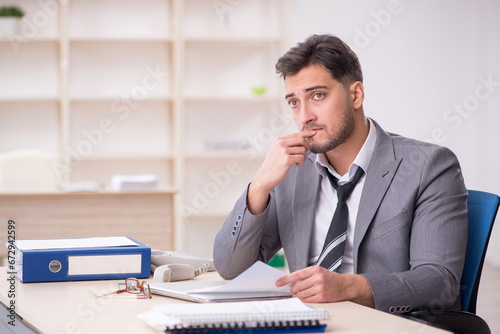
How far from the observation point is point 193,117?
5.93 metres

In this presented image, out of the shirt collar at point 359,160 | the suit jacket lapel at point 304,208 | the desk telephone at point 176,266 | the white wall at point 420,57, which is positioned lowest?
the desk telephone at point 176,266

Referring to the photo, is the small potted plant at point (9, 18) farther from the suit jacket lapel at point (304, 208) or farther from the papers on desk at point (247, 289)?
the papers on desk at point (247, 289)

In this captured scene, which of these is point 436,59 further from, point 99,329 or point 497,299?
point 99,329

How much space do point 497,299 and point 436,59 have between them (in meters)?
2.35

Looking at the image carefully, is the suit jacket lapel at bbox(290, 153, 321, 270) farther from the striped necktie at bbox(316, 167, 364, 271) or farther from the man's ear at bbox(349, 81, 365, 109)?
the man's ear at bbox(349, 81, 365, 109)

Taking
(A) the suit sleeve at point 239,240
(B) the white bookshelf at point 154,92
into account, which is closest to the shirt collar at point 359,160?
(A) the suit sleeve at point 239,240

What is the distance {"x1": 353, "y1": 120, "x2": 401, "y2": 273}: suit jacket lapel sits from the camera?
1772 mm

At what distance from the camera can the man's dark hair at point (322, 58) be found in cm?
194

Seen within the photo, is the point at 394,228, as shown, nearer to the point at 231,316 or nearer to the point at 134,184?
the point at 231,316

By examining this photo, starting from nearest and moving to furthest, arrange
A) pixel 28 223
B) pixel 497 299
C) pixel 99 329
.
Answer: pixel 99 329, pixel 28 223, pixel 497 299

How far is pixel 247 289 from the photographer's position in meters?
1.42

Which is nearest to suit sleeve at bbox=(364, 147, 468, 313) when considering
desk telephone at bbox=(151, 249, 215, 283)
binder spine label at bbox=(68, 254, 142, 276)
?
desk telephone at bbox=(151, 249, 215, 283)

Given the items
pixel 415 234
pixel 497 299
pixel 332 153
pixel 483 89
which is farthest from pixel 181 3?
pixel 415 234

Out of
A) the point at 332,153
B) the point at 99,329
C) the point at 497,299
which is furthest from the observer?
the point at 497,299
